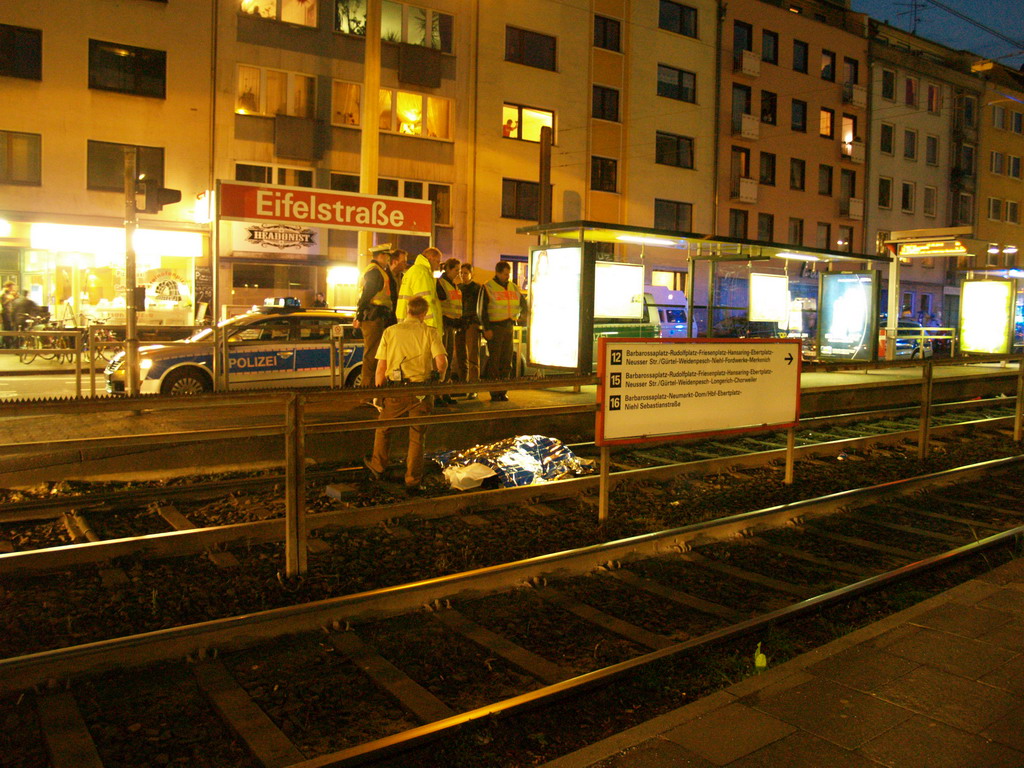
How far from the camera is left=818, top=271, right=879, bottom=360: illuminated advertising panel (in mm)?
19609

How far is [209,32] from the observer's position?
82.6ft

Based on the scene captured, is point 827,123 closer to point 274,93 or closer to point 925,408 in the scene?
point 274,93

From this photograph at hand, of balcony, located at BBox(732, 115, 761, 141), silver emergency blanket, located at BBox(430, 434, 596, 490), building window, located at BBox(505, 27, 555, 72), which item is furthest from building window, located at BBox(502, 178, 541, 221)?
silver emergency blanket, located at BBox(430, 434, 596, 490)

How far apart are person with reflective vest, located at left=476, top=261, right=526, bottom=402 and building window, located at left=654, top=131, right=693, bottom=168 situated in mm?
24677

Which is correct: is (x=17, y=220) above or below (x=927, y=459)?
above

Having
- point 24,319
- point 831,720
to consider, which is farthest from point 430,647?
point 24,319

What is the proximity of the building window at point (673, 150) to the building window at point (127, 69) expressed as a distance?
63.0 ft

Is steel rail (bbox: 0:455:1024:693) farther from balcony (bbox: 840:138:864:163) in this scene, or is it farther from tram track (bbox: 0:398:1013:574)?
balcony (bbox: 840:138:864:163)

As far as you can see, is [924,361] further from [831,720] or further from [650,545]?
[831,720]

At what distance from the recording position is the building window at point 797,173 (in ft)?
138

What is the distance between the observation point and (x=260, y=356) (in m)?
12.7

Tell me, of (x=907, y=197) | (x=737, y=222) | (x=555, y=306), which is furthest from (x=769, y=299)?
(x=907, y=197)

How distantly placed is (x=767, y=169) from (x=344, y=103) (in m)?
22.0

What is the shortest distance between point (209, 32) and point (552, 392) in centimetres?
1788
